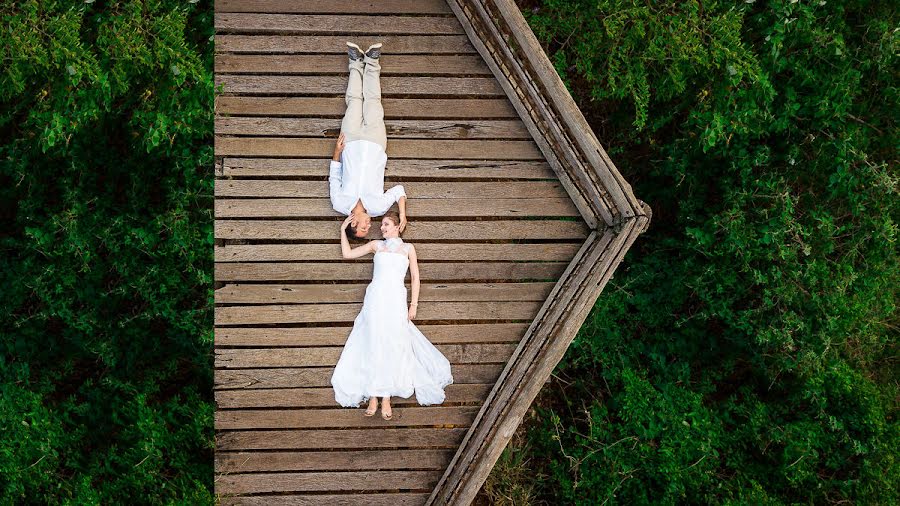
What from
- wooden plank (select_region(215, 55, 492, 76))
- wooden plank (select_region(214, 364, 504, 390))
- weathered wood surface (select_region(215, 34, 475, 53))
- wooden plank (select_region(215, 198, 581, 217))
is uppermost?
weathered wood surface (select_region(215, 34, 475, 53))

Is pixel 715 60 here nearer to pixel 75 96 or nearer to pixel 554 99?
pixel 554 99

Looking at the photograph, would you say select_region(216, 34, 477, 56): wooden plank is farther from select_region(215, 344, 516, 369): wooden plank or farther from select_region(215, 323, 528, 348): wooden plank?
select_region(215, 344, 516, 369): wooden plank

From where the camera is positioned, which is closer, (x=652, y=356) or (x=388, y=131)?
(x=388, y=131)

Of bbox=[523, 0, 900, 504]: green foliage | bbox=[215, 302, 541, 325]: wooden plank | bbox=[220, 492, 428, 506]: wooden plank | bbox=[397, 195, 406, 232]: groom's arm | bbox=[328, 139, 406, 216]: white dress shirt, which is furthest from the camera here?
bbox=[523, 0, 900, 504]: green foliage

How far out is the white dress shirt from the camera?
5816mm

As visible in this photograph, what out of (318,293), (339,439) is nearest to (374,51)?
(318,293)

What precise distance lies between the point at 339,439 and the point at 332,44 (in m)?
3.62

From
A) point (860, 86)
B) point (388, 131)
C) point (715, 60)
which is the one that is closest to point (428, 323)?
point (388, 131)

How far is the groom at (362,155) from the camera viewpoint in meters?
Answer: 5.83

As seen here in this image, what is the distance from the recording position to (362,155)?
19.1 ft

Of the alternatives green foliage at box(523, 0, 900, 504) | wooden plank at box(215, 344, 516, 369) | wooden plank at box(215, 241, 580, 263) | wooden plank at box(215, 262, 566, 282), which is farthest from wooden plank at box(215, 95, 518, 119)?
wooden plank at box(215, 344, 516, 369)

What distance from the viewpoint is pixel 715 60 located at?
658 centimetres

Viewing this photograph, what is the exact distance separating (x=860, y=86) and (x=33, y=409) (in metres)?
9.53

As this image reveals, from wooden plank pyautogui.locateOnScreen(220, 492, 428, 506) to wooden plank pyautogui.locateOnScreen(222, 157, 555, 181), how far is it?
2.94 meters
